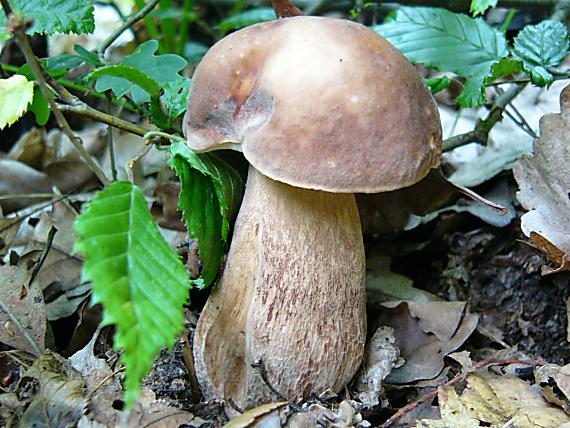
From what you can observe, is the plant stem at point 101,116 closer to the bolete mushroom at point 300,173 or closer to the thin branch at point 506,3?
the bolete mushroom at point 300,173

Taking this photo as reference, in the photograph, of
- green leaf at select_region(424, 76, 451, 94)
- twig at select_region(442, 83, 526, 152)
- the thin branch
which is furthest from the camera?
the thin branch

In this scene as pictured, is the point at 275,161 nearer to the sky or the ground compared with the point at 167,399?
nearer to the sky

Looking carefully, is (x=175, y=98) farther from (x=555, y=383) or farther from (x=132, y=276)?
(x=555, y=383)

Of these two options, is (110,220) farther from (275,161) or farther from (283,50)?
(283,50)

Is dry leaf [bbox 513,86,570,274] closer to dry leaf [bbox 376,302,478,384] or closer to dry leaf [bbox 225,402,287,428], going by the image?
dry leaf [bbox 376,302,478,384]

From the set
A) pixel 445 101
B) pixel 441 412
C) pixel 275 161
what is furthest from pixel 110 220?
pixel 445 101

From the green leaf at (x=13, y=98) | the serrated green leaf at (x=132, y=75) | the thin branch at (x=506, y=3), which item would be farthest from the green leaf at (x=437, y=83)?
the green leaf at (x=13, y=98)

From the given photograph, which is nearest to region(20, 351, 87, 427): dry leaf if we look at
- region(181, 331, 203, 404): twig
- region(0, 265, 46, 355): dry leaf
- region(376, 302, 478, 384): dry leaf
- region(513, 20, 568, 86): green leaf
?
region(0, 265, 46, 355): dry leaf
